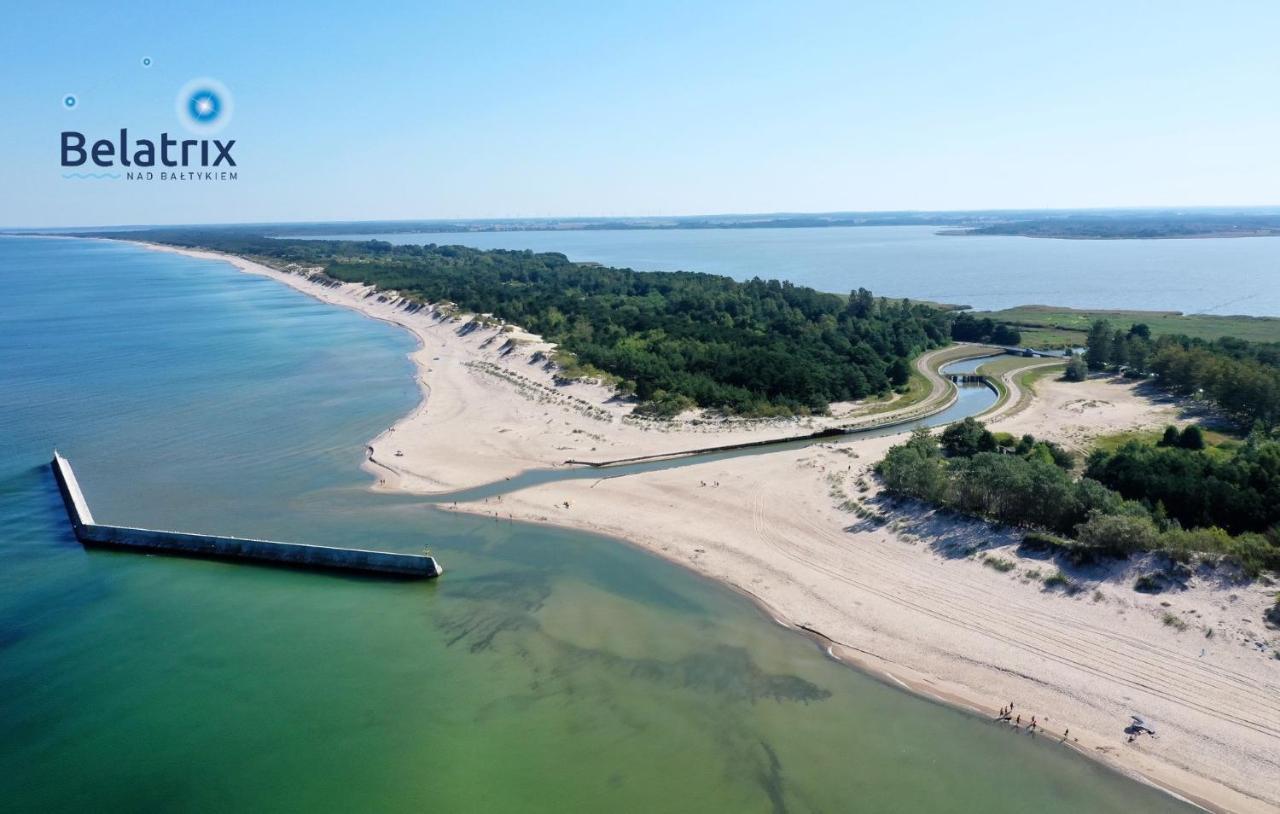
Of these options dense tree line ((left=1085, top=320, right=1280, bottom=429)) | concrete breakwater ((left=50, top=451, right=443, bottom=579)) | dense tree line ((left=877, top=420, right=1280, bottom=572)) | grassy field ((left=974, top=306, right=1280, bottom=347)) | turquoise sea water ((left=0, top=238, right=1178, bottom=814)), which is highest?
grassy field ((left=974, top=306, right=1280, bottom=347))

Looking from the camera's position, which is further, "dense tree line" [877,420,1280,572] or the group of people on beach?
"dense tree line" [877,420,1280,572]

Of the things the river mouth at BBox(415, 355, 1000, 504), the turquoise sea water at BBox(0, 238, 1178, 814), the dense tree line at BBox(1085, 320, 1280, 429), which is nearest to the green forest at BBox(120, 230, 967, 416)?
Result: the river mouth at BBox(415, 355, 1000, 504)

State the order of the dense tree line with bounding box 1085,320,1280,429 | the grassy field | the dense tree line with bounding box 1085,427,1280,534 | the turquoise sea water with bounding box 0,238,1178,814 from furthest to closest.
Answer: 1. the grassy field
2. the dense tree line with bounding box 1085,320,1280,429
3. the dense tree line with bounding box 1085,427,1280,534
4. the turquoise sea water with bounding box 0,238,1178,814

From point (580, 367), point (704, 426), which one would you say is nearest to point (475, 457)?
point (704, 426)

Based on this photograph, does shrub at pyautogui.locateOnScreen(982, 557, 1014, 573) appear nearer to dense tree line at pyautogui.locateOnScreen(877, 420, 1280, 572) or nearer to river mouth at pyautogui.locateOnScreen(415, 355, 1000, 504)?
dense tree line at pyautogui.locateOnScreen(877, 420, 1280, 572)

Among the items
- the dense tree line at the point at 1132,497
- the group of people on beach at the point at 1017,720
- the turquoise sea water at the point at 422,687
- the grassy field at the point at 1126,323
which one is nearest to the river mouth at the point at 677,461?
the turquoise sea water at the point at 422,687

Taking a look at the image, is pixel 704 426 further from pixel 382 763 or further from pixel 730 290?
pixel 730 290

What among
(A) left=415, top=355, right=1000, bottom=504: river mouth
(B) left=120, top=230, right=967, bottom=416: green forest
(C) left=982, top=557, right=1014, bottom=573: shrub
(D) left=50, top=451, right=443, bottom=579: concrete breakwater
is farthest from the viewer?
(B) left=120, top=230, right=967, bottom=416: green forest
